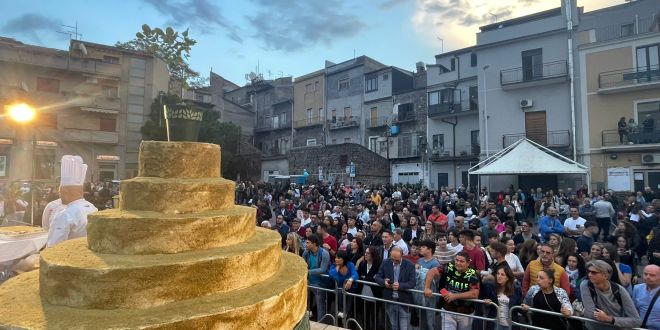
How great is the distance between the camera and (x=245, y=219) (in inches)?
127

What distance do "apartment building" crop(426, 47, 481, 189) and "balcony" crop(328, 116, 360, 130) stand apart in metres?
8.57

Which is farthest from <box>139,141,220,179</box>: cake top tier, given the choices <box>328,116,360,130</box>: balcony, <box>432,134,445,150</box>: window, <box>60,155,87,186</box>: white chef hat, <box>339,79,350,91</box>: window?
<box>339,79,350,91</box>: window

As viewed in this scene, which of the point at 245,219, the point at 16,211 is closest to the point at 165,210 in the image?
the point at 245,219

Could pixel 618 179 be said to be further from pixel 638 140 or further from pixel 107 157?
pixel 107 157

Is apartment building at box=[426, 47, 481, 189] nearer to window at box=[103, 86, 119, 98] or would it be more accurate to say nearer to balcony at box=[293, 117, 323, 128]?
balcony at box=[293, 117, 323, 128]

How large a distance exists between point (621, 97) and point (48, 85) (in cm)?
4193

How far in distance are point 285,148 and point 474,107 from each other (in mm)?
23795

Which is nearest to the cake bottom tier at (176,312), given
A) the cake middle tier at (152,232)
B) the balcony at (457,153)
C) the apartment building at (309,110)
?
the cake middle tier at (152,232)

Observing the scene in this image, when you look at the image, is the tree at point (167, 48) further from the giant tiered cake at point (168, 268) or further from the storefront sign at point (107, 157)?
the giant tiered cake at point (168, 268)

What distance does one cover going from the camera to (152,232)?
2750 millimetres

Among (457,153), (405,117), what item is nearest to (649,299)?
(457,153)

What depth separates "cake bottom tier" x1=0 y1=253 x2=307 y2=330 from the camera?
223 cm

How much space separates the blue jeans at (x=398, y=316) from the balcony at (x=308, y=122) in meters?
35.9

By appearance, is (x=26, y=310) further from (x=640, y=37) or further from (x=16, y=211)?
(x=640, y=37)
